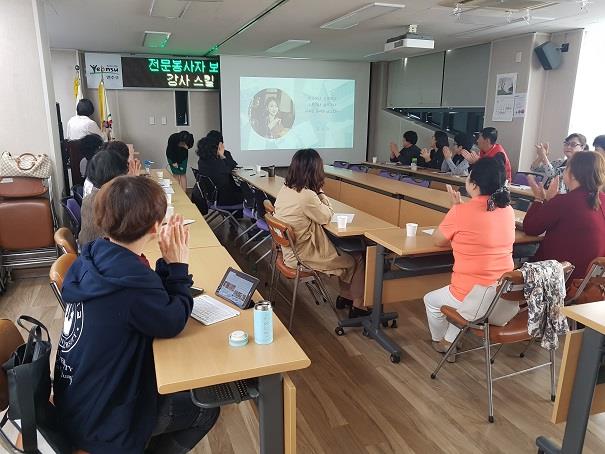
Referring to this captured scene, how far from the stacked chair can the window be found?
206 inches

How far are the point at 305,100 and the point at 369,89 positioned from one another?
151cm

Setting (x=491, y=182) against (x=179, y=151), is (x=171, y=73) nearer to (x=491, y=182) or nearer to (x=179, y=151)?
(x=179, y=151)

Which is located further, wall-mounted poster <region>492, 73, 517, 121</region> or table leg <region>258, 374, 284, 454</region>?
wall-mounted poster <region>492, 73, 517, 121</region>

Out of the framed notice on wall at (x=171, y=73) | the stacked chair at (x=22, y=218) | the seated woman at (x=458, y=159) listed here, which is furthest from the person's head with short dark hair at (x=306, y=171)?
the framed notice on wall at (x=171, y=73)

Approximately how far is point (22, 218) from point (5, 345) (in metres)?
3.06

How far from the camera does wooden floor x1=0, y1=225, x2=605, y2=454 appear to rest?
2.20m

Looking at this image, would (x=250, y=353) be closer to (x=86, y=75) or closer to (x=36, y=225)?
(x=36, y=225)

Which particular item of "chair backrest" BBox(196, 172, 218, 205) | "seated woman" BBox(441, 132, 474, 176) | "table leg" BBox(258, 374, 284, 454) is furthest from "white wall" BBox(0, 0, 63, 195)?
"seated woman" BBox(441, 132, 474, 176)

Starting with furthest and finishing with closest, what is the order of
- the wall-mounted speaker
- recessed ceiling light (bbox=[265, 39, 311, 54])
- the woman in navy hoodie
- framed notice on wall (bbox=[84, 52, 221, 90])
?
1. framed notice on wall (bbox=[84, 52, 221, 90])
2. recessed ceiling light (bbox=[265, 39, 311, 54])
3. the wall-mounted speaker
4. the woman in navy hoodie

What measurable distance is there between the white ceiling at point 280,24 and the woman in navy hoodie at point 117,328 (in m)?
3.87

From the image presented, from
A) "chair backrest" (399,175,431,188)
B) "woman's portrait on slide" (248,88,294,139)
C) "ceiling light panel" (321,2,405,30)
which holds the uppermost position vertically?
"ceiling light panel" (321,2,405,30)

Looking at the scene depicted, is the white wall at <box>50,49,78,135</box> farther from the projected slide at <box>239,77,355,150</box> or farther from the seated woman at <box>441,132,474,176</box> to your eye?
the seated woman at <box>441,132,474,176</box>

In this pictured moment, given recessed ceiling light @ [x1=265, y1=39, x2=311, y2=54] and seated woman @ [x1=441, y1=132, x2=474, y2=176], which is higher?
recessed ceiling light @ [x1=265, y1=39, x2=311, y2=54]

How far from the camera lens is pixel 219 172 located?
18.3 ft
